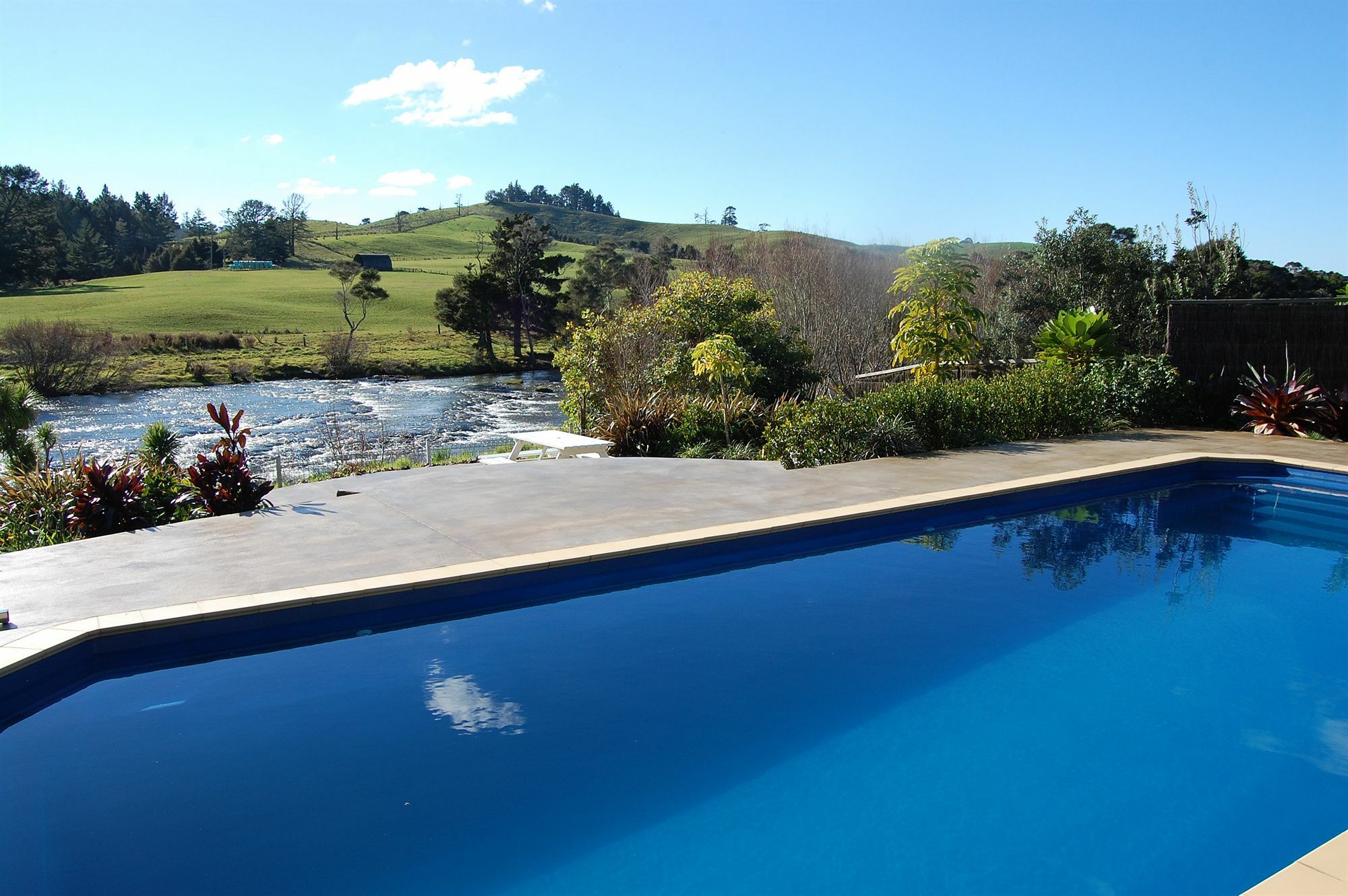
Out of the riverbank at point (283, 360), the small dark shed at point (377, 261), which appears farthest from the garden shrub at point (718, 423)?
the small dark shed at point (377, 261)

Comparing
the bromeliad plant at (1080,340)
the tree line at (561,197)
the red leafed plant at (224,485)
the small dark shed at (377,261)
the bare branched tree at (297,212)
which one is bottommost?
the red leafed plant at (224,485)

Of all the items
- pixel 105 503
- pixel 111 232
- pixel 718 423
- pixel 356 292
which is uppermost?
pixel 111 232

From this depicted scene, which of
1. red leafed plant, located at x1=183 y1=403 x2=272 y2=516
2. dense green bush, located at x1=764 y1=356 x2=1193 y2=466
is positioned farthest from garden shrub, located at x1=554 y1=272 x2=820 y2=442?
red leafed plant, located at x1=183 y1=403 x2=272 y2=516

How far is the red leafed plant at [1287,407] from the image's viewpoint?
10188mm

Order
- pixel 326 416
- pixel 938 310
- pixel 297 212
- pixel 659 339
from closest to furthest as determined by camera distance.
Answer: pixel 938 310, pixel 659 339, pixel 326 416, pixel 297 212

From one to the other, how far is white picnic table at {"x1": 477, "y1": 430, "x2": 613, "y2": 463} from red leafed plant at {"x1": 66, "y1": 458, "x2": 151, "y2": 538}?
3656 millimetres

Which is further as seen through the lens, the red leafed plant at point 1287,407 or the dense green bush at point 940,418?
the red leafed plant at point 1287,407

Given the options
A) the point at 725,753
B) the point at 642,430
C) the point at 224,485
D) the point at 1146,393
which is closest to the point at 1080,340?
the point at 1146,393

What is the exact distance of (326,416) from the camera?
72.6 feet

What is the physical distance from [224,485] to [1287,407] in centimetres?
1124

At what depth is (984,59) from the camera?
15.0m

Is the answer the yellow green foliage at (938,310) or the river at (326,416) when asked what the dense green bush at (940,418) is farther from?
the river at (326,416)

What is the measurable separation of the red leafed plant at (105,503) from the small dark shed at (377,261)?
69.0 m

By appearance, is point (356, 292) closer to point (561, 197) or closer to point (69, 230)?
point (69, 230)
